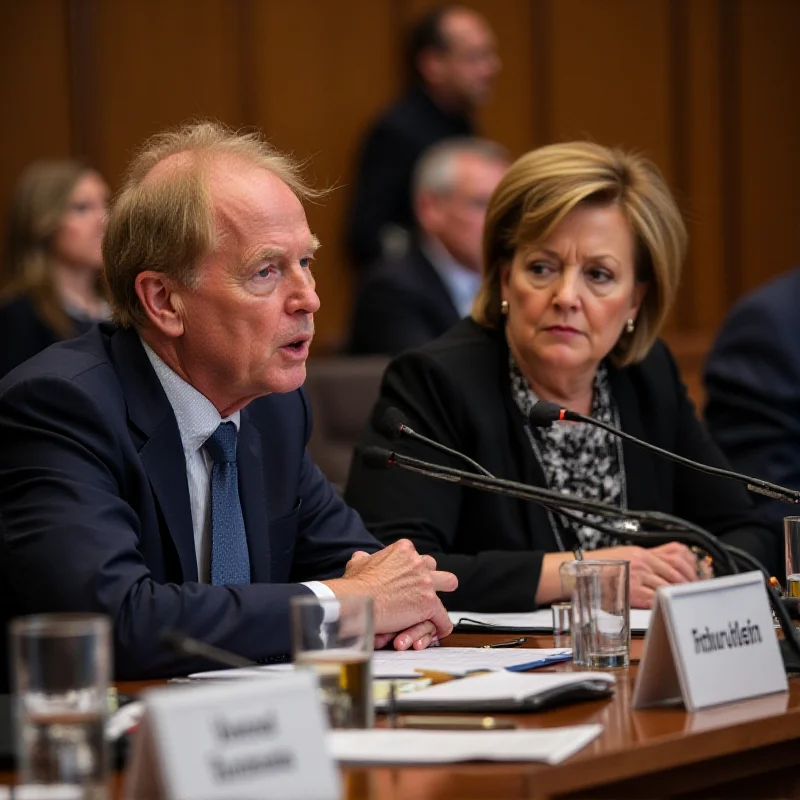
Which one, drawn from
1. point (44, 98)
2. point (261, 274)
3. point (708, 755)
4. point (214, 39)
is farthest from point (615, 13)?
point (708, 755)

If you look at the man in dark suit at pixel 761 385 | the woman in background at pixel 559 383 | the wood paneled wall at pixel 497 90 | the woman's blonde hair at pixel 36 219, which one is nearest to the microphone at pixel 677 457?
the woman in background at pixel 559 383

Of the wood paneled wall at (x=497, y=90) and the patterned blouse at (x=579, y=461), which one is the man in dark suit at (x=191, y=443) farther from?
the wood paneled wall at (x=497, y=90)

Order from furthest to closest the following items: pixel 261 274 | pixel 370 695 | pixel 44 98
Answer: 1. pixel 44 98
2. pixel 261 274
3. pixel 370 695

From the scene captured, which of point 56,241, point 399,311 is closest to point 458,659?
point 399,311

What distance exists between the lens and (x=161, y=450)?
2254 mm

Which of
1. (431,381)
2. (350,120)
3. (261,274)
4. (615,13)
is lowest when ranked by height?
(431,381)

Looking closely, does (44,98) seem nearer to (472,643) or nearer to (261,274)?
(261,274)

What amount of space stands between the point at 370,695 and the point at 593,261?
5.25 ft

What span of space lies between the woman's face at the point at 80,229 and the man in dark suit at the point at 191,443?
3.44m

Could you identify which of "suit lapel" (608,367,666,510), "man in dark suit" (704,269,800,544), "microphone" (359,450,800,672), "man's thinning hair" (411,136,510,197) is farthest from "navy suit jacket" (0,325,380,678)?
"man's thinning hair" (411,136,510,197)

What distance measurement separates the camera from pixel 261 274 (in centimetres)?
236

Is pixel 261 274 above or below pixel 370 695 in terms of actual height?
above

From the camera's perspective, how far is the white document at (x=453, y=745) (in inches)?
58.9

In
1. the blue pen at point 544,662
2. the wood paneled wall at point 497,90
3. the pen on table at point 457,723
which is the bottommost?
the blue pen at point 544,662
